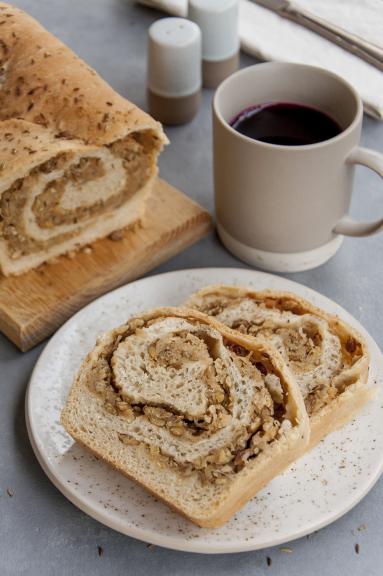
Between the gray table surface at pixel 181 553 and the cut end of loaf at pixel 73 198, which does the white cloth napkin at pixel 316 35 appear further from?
the cut end of loaf at pixel 73 198

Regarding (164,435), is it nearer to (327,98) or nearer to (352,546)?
(352,546)

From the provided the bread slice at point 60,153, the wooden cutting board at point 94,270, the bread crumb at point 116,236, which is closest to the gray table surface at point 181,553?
the wooden cutting board at point 94,270

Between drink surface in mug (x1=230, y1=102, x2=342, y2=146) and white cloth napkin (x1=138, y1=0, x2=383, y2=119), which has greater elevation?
drink surface in mug (x1=230, y1=102, x2=342, y2=146)

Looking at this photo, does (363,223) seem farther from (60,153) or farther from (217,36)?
(217,36)

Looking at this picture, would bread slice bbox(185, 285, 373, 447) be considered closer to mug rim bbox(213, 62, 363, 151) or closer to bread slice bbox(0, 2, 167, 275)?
mug rim bbox(213, 62, 363, 151)

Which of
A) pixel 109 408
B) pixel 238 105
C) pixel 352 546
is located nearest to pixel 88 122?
pixel 238 105

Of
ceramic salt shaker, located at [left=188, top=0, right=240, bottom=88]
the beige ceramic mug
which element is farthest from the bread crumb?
ceramic salt shaker, located at [left=188, top=0, right=240, bottom=88]

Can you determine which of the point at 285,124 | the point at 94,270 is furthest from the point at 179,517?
the point at 285,124

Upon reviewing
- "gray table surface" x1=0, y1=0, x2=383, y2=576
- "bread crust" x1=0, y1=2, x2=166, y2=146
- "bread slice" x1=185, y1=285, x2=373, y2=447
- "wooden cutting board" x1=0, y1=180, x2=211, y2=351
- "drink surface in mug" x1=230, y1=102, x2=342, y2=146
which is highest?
"bread crust" x1=0, y1=2, x2=166, y2=146
